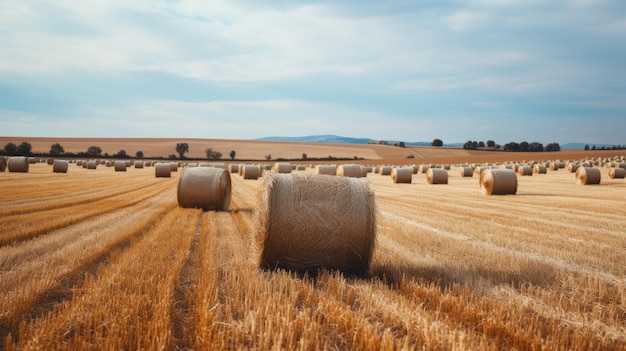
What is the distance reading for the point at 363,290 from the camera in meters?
5.07

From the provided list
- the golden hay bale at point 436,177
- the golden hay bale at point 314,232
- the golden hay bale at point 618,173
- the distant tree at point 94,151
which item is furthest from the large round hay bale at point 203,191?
the distant tree at point 94,151

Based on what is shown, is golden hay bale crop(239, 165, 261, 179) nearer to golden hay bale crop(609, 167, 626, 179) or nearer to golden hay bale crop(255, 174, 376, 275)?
golden hay bale crop(609, 167, 626, 179)

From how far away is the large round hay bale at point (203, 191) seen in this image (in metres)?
12.9

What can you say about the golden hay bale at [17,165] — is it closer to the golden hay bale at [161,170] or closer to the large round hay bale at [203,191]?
the golden hay bale at [161,170]

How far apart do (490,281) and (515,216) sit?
708 cm

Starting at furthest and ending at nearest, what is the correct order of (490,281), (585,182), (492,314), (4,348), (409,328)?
1. (585,182)
2. (490,281)
3. (492,314)
4. (409,328)
5. (4,348)

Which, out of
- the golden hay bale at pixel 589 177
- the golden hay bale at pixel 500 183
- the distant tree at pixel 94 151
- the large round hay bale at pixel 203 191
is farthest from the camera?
the distant tree at pixel 94 151

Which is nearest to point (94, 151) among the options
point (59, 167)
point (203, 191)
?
point (59, 167)

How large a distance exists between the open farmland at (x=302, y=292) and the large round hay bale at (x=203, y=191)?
341 centimetres

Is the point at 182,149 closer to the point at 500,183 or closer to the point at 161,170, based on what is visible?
the point at 161,170

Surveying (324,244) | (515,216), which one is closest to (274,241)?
(324,244)

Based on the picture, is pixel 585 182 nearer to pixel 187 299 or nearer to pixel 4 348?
pixel 187 299

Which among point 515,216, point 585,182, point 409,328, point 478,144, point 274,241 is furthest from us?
point 478,144

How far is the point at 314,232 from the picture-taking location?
20.0 ft
